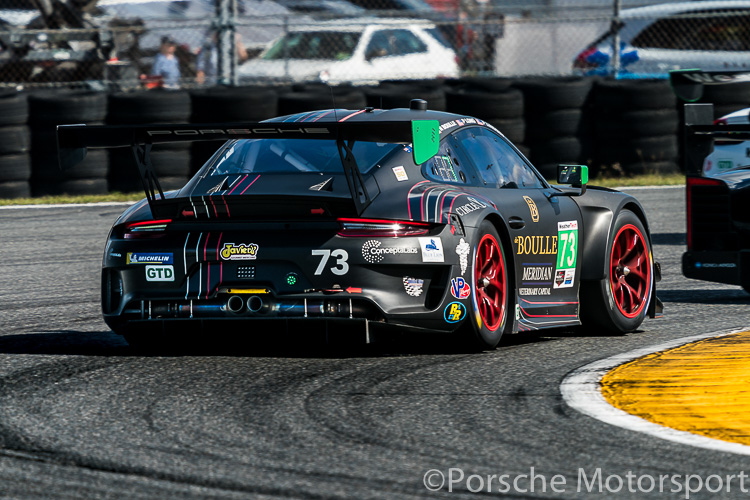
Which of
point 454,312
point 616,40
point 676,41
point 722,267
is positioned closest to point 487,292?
point 454,312

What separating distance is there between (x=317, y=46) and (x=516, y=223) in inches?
551

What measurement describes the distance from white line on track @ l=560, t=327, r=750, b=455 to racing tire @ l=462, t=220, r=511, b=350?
1.73 ft

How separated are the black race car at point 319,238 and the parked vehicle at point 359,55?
13.3 m

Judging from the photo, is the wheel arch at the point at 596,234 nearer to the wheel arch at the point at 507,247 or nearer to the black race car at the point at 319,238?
the black race car at the point at 319,238

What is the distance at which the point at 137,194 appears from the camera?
616 inches

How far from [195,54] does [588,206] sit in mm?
13672

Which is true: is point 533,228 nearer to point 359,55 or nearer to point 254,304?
point 254,304

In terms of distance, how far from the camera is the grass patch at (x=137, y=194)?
1510 centimetres

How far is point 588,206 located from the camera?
→ 742 cm

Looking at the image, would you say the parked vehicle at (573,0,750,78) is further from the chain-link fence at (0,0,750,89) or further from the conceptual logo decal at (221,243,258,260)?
the conceptual logo decal at (221,243,258,260)

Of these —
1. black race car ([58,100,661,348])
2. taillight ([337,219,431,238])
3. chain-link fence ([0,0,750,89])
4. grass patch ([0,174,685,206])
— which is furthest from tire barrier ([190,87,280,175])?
taillight ([337,219,431,238])

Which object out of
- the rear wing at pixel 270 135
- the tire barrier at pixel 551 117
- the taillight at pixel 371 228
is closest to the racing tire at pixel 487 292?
the taillight at pixel 371 228

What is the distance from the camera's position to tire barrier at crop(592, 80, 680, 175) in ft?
53.2

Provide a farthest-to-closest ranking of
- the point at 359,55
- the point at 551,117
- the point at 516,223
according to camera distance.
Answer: the point at 359,55 < the point at 551,117 < the point at 516,223
